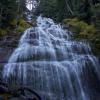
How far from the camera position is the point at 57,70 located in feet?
65.7

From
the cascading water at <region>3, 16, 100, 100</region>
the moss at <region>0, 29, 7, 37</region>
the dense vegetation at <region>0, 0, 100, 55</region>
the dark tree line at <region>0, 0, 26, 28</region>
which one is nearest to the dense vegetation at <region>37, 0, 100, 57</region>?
the dense vegetation at <region>0, 0, 100, 55</region>

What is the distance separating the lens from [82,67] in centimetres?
2100

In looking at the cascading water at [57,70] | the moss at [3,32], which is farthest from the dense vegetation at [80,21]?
the cascading water at [57,70]

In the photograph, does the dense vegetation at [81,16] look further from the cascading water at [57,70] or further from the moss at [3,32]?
the moss at [3,32]

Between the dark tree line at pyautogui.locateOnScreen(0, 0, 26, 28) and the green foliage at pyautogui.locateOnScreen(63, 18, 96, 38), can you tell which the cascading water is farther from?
the dark tree line at pyautogui.locateOnScreen(0, 0, 26, 28)

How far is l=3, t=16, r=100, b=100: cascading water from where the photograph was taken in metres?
19.0

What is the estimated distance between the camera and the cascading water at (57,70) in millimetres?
19047

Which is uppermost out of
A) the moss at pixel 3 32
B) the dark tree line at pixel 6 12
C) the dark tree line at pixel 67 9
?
the dark tree line at pixel 67 9

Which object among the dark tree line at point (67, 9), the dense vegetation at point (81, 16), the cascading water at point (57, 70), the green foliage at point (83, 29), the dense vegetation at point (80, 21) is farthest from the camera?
the dark tree line at point (67, 9)

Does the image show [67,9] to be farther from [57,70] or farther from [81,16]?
[57,70]

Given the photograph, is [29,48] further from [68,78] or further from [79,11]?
[79,11]

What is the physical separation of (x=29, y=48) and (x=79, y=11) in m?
13.0

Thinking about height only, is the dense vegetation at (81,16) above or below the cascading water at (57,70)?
above

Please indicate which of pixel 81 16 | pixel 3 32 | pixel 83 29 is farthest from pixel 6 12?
pixel 81 16
